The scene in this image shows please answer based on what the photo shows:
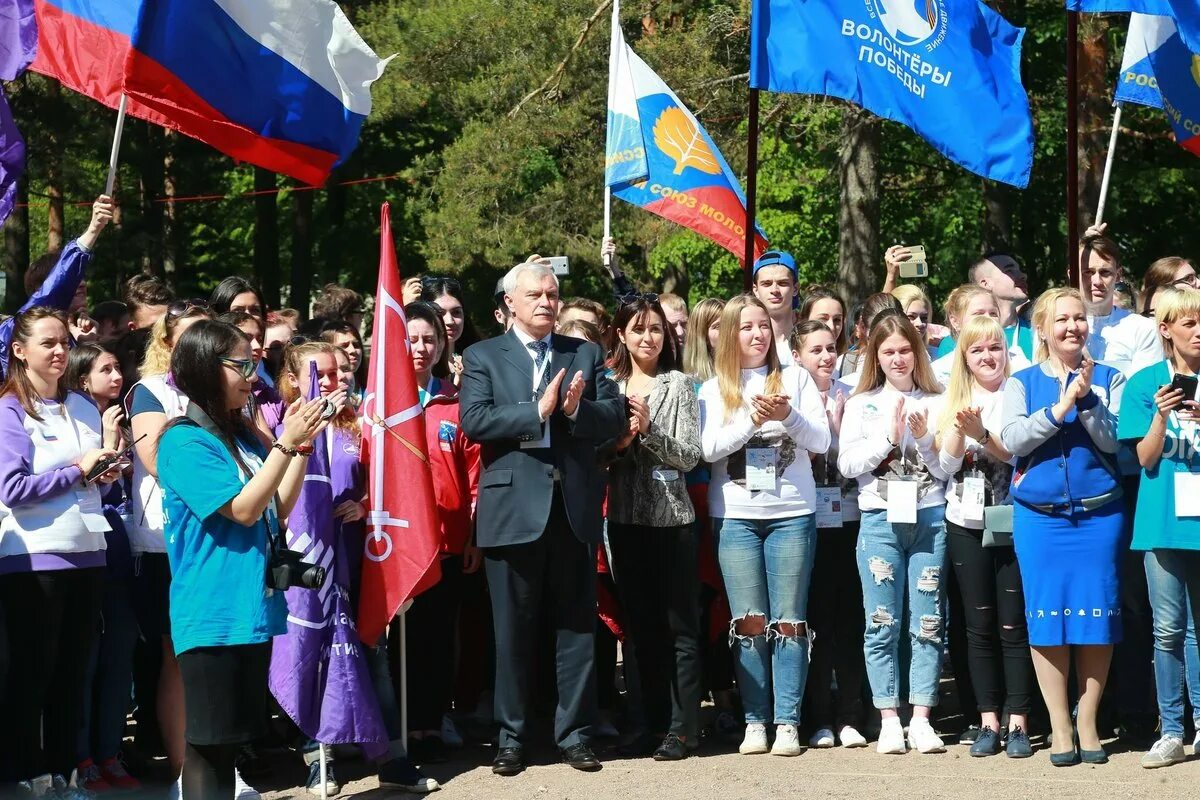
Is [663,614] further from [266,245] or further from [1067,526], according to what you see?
[266,245]

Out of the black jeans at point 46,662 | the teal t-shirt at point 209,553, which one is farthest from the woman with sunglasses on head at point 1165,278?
the black jeans at point 46,662

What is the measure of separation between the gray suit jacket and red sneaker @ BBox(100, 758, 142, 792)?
1821 mm

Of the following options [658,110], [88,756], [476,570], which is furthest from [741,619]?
[658,110]

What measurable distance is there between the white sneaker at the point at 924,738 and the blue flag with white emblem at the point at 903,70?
9.90 ft

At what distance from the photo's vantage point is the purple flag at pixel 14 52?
761 cm

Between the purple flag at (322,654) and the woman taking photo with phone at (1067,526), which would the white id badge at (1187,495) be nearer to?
the woman taking photo with phone at (1067,526)

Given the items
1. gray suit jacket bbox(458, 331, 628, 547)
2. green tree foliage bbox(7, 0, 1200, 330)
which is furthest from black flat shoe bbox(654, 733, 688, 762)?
green tree foliage bbox(7, 0, 1200, 330)

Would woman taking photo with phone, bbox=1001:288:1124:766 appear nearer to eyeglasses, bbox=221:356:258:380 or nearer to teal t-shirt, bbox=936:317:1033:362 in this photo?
teal t-shirt, bbox=936:317:1033:362

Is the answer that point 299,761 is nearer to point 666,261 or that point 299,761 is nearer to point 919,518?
point 919,518

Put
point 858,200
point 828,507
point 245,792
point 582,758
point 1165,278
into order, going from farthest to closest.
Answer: point 858,200
point 1165,278
point 828,507
point 582,758
point 245,792

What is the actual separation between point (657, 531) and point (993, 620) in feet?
5.25

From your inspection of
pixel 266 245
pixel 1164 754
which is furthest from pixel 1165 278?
pixel 266 245

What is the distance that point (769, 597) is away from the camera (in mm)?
7211

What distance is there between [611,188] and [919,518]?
330cm
